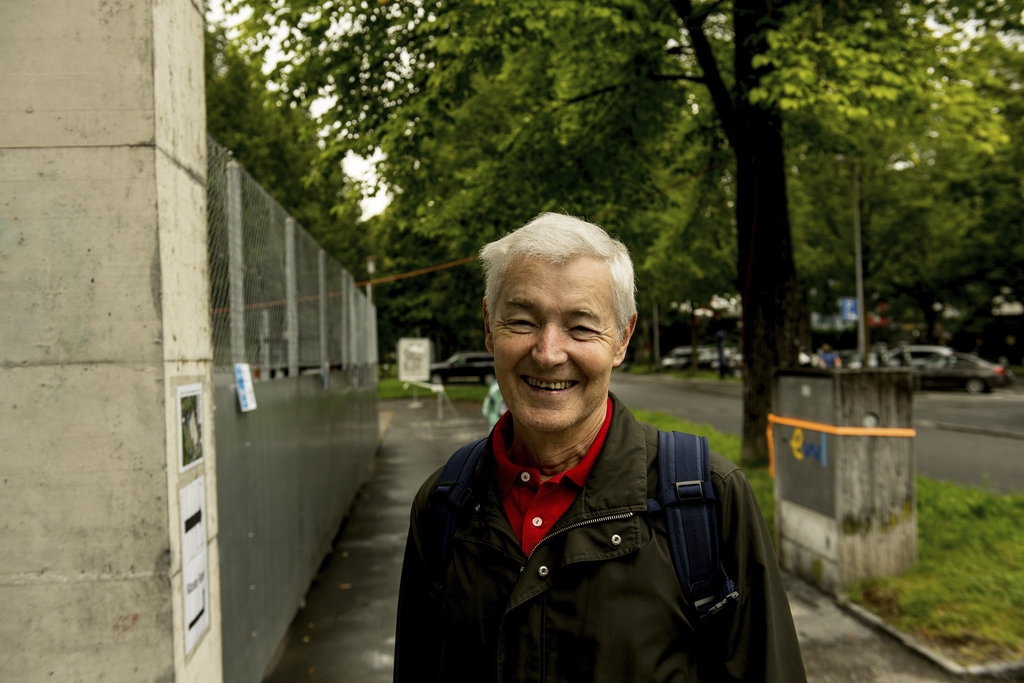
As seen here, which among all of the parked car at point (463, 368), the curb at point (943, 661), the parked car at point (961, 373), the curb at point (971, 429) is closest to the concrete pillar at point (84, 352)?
the curb at point (943, 661)

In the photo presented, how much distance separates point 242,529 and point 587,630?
2.94 metres

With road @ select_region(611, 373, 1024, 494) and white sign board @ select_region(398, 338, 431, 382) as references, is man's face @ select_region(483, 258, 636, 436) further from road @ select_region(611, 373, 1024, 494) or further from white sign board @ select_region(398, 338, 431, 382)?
white sign board @ select_region(398, 338, 431, 382)

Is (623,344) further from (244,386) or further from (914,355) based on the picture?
(914,355)

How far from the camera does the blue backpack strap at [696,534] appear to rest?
5.71 ft

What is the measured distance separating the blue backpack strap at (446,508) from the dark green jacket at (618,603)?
11cm

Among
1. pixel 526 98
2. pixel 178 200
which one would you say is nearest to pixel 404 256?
pixel 526 98

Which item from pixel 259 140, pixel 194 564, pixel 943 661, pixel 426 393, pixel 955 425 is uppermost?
pixel 259 140

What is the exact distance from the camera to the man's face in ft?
6.24

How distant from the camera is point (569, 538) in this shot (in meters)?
1.76

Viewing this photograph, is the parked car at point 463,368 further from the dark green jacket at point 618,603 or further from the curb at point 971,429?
the dark green jacket at point 618,603

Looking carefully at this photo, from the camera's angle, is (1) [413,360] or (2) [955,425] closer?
(2) [955,425]

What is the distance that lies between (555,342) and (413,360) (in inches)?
761

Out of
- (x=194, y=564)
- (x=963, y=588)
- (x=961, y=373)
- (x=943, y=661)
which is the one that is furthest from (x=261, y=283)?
(x=961, y=373)

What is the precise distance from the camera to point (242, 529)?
4.21 meters
